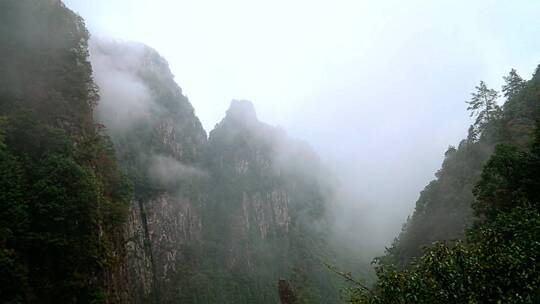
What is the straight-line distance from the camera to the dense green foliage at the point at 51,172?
28203mm

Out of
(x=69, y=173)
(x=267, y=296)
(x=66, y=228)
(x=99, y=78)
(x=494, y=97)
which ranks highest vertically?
(x=99, y=78)

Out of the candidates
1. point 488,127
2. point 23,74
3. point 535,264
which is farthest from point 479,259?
point 488,127

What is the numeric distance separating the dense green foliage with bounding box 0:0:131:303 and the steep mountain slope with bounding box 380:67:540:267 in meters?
35.0

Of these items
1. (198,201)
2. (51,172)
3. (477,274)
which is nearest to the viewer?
(477,274)

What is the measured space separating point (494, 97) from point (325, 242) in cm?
12958

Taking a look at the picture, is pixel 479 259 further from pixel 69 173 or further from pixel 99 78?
pixel 99 78

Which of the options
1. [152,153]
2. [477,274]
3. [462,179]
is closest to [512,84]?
[462,179]

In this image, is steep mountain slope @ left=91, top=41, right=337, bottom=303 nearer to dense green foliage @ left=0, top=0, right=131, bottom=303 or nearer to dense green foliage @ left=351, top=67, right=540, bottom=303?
dense green foliage @ left=0, top=0, right=131, bottom=303

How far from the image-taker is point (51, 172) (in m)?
30.8

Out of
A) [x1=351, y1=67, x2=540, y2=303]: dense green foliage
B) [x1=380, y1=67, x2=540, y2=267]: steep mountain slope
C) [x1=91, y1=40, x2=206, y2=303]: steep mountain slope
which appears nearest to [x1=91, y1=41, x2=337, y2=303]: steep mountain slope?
[x1=91, y1=40, x2=206, y2=303]: steep mountain slope

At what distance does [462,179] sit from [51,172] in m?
49.5

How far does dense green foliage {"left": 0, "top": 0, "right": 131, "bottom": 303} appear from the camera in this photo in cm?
2820

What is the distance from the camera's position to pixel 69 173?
31234mm

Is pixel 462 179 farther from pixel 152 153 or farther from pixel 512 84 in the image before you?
pixel 152 153
